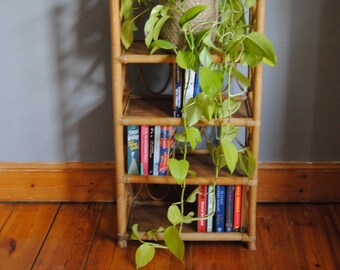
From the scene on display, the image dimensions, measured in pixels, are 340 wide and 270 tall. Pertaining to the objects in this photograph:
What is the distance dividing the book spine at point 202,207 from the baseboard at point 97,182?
337 millimetres

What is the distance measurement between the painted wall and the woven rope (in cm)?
33

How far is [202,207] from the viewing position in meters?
1.91

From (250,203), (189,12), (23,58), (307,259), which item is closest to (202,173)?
(250,203)

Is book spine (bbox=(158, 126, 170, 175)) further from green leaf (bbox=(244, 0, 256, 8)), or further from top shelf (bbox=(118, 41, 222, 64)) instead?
green leaf (bbox=(244, 0, 256, 8))

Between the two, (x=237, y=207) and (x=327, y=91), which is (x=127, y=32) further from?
(x=327, y=91)

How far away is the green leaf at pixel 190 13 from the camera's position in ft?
5.11

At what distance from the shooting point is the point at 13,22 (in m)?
2.01

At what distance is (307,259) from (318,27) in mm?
755

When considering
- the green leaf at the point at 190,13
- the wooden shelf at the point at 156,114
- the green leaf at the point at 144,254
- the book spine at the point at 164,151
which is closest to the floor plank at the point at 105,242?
the green leaf at the point at 144,254

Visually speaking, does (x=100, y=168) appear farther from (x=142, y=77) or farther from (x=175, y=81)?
(x=175, y=81)

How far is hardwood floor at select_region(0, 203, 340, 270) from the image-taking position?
1869 mm

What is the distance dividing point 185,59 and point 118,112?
281 millimetres

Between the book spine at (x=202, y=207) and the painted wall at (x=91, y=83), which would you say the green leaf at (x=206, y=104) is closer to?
the book spine at (x=202, y=207)

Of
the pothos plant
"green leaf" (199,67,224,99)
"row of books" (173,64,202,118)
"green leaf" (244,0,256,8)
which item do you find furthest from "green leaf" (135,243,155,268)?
"green leaf" (244,0,256,8)
